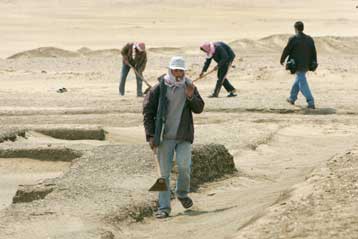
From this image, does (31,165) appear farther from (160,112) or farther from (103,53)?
(103,53)

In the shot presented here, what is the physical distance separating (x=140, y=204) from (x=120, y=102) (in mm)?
9475

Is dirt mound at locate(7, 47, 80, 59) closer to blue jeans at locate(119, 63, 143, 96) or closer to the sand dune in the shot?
the sand dune

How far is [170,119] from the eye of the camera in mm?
10094

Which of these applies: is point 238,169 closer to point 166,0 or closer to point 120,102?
A: point 120,102

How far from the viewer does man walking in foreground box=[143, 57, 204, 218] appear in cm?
997

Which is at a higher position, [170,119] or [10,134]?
[170,119]

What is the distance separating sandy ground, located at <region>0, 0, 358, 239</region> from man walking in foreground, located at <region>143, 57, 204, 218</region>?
526 millimetres

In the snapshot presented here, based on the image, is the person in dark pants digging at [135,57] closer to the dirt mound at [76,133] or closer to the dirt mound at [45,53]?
the dirt mound at [76,133]

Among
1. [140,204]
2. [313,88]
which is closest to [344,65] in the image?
[313,88]

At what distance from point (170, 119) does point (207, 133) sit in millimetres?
5397

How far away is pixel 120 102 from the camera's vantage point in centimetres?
1970

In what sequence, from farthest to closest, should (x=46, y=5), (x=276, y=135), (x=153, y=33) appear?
(x=46, y=5) → (x=153, y=33) → (x=276, y=135)

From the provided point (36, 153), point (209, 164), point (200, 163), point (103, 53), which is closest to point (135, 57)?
point (36, 153)

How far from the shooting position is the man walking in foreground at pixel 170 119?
9.97m
